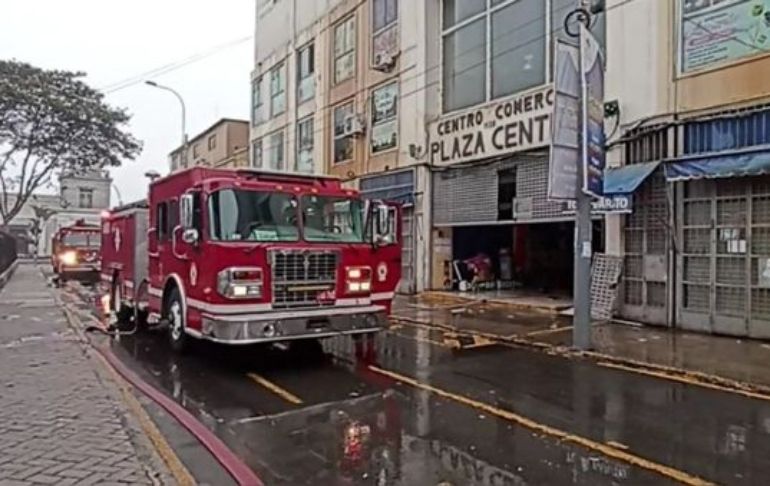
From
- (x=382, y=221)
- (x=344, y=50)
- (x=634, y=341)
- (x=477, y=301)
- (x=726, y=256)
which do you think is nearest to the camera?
(x=382, y=221)

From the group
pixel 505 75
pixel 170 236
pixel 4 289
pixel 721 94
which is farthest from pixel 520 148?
pixel 4 289

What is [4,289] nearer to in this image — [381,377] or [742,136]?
[381,377]

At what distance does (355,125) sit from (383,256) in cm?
1591

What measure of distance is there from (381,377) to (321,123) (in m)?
21.7

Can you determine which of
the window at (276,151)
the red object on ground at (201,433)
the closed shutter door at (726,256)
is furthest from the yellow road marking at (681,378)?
the window at (276,151)

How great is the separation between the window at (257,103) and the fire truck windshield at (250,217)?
1119 inches

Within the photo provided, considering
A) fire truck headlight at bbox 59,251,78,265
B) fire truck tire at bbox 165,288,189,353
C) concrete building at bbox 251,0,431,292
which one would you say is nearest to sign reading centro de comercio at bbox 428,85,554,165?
concrete building at bbox 251,0,431,292

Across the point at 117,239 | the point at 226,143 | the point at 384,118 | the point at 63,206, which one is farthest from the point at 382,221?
the point at 63,206

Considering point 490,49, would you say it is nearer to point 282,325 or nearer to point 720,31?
point 720,31

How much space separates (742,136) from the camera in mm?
12148

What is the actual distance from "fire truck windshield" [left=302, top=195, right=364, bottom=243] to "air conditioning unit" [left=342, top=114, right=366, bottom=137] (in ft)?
50.8

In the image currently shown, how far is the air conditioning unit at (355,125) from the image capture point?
25.8 m

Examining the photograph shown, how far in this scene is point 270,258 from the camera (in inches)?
366

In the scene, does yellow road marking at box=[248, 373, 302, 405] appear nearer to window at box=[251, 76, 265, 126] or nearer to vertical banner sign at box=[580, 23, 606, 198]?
vertical banner sign at box=[580, 23, 606, 198]
